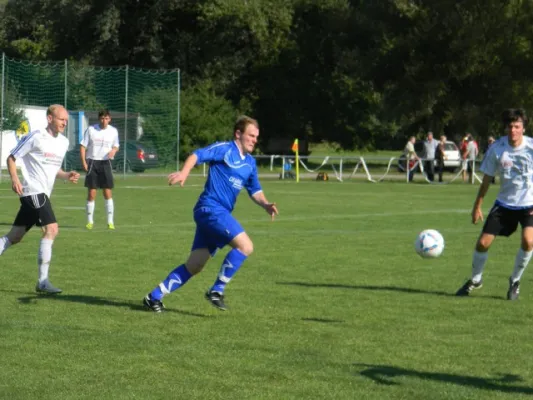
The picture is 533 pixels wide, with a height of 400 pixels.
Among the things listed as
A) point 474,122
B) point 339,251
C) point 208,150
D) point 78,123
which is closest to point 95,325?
point 208,150

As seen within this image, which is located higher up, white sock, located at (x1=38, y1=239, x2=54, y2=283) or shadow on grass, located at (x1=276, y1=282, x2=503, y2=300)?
white sock, located at (x1=38, y1=239, x2=54, y2=283)

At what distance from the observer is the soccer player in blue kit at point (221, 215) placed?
9070 millimetres

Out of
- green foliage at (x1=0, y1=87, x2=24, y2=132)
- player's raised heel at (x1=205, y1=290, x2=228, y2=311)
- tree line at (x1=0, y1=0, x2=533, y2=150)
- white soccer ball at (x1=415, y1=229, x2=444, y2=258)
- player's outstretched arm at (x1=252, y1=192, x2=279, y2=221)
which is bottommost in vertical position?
player's raised heel at (x1=205, y1=290, x2=228, y2=311)

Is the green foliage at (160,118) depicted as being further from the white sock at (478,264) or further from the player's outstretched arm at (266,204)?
the player's outstretched arm at (266,204)

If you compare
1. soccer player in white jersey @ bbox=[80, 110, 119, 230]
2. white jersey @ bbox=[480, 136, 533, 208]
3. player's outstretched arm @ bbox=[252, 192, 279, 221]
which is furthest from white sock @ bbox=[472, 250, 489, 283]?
soccer player in white jersey @ bbox=[80, 110, 119, 230]

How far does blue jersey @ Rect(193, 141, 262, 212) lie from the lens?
9.09 metres

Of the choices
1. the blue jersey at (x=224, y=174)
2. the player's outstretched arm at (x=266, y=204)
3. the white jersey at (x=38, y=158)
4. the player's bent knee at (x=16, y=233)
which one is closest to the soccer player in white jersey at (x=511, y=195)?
the player's outstretched arm at (x=266, y=204)

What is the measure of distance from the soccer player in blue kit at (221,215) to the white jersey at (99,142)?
29.6 feet

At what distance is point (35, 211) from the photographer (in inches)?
411

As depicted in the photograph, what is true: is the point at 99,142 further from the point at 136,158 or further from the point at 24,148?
the point at 136,158

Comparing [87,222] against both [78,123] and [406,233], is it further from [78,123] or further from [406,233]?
[78,123]

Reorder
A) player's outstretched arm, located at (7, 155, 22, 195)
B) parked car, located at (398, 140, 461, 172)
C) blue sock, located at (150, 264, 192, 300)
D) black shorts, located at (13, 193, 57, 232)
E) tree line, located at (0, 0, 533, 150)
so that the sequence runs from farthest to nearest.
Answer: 1. tree line, located at (0, 0, 533, 150)
2. parked car, located at (398, 140, 461, 172)
3. black shorts, located at (13, 193, 57, 232)
4. player's outstretched arm, located at (7, 155, 22, 195)
5. blue sock, located at (150, 264, 192, 300)

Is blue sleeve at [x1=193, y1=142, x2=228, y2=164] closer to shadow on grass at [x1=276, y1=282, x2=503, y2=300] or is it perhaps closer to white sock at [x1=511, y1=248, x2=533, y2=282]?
shadow on grass at [x1=276, y1=282, x2=503, y2=300]

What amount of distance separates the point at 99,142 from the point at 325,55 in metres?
41.9
